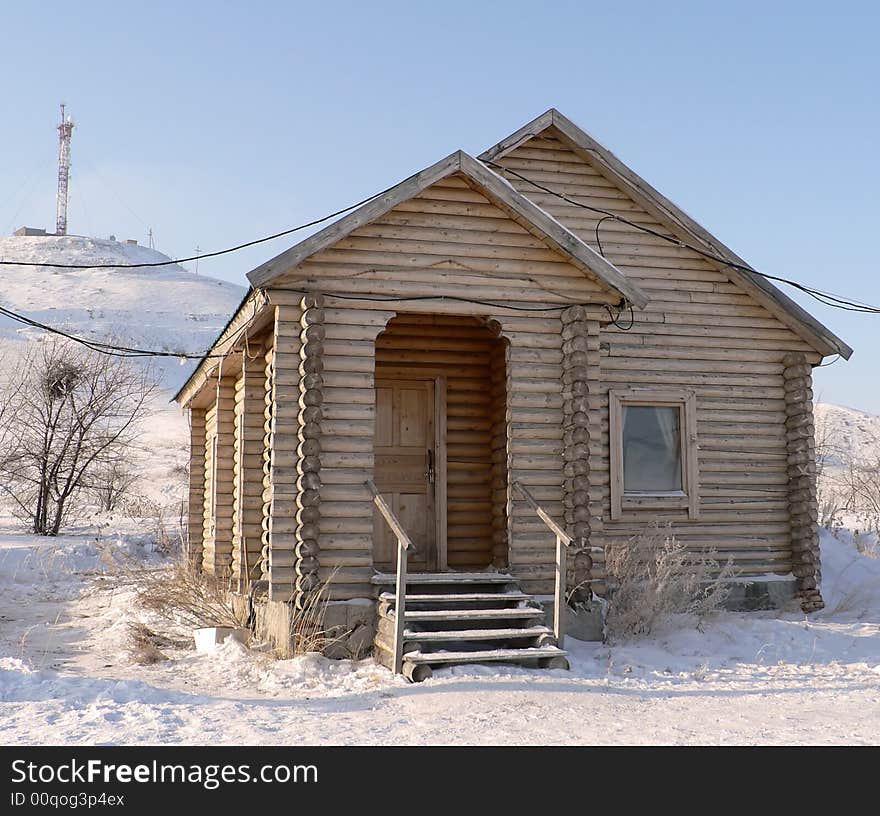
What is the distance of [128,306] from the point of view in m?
71.4

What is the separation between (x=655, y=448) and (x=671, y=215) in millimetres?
3435

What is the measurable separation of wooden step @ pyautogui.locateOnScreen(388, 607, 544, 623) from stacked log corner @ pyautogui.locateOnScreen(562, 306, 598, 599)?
0.98 meters

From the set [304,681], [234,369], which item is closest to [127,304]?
[234,369]

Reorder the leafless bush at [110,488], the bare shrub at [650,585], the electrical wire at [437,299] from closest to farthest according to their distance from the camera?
the electrical wire at [437,299]
the bare shrub at [650,585]
the leafless bush at [110,488]

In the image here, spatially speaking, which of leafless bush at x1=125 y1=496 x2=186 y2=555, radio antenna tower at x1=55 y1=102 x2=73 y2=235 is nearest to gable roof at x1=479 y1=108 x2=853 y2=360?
leafless bush at x1=125 y1=496 x2=186 y2=555

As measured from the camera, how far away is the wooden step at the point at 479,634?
940 cm

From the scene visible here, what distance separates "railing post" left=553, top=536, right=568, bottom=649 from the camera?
1000 cm

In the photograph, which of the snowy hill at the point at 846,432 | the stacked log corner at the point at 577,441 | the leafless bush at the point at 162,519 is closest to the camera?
the stacked log corner at the point at 577,441

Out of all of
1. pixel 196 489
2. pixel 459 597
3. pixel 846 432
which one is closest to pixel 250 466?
pixel 459 597

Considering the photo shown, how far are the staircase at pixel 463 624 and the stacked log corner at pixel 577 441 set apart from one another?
85 cm

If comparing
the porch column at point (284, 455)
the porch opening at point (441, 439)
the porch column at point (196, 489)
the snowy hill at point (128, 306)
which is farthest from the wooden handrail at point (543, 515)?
the snowy hill at point (128, 306)

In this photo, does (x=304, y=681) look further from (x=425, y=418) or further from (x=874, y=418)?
(x=874, y=418)

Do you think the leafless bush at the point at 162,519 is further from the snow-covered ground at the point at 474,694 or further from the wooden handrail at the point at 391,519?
the wooden handrail at the point at 391,519
